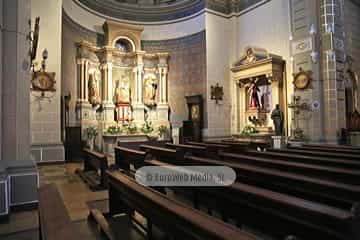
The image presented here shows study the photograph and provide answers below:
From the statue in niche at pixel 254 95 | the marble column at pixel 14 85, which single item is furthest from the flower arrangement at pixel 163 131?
the marble column at pixel 14 85

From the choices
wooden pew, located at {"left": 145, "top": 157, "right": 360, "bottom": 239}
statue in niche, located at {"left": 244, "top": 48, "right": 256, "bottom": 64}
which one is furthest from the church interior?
statue in niche, located at {"left": 244, "top": 48, "right": 256, "bottom": 64}

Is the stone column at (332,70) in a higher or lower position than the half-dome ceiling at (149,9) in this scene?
lower

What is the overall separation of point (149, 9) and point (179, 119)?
208 inches

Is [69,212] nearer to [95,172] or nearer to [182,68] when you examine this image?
[95,172]

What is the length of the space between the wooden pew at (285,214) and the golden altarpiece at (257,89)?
26.6ft

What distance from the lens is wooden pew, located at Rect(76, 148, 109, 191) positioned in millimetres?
4984

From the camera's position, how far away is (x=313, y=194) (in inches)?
86.5

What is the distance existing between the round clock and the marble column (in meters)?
7.67

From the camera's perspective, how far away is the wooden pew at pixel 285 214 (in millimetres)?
1312

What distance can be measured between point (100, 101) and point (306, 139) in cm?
787

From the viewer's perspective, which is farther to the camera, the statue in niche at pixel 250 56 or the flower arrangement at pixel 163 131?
the flower arrangement at pixel 163 131

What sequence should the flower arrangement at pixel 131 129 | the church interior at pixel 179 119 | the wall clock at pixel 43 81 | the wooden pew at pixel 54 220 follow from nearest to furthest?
the wooden pew at pixel 54 220, the church interior at pixel 179 119, the wall clock at pixel 43 81, the flower arrangement at pixel 131 129

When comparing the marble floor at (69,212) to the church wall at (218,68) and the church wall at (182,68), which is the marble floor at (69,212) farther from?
the church wall at (182,68)

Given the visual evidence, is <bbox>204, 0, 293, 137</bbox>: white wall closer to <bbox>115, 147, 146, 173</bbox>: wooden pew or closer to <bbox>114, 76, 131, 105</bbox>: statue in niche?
<bbox>114, 76, 131, 105</bbox>: statue in niche
